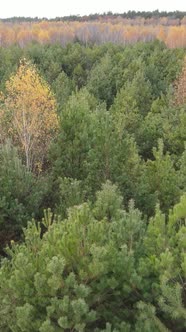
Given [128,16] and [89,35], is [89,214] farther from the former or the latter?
[128,16]

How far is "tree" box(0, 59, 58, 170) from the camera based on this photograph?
73.7 feet

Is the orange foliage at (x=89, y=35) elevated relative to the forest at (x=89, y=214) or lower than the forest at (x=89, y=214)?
elevated

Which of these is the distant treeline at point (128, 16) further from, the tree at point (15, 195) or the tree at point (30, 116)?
the tree at point (15, 195)

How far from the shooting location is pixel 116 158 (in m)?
18.5

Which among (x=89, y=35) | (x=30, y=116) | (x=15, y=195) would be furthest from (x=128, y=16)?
(x=15, y=195)

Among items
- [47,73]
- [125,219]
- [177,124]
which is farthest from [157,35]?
[125,219]

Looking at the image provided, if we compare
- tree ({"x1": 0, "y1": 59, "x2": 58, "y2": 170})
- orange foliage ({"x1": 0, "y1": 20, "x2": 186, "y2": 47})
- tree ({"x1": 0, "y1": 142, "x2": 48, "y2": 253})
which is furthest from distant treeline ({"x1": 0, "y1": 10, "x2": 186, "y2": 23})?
tree ({"x1": 0, "y1": 142, "x2": 48, "y2": 253})

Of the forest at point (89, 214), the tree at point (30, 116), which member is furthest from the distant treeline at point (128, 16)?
the tree at point (30, 116)

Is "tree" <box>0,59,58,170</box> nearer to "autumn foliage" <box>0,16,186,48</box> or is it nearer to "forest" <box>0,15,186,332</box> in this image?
"forest" <box>0,15,186,332</box>

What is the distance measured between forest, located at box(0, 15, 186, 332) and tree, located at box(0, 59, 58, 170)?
49 millimetres

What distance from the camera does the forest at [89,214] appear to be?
980 centimetres

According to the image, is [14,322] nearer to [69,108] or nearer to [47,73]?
[69,108]

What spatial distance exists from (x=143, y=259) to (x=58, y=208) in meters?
7.82

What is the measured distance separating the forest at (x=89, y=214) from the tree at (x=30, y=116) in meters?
0.05
